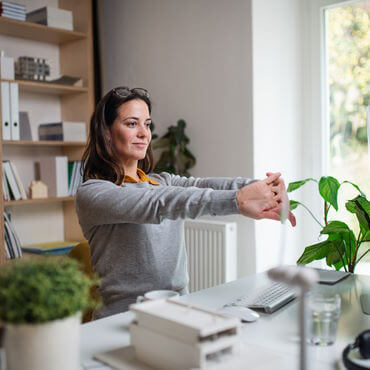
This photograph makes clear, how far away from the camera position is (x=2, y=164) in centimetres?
297

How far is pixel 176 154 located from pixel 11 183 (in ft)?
3.34

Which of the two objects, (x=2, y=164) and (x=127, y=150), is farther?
(x=2, y=164)

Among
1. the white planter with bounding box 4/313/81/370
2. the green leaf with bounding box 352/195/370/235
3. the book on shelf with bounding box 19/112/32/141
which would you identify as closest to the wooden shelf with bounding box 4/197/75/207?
the book on shelf with bounding box 19/112/32/141

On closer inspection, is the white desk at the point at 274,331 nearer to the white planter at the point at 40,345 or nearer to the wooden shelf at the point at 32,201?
the white planter at the point at 40,345

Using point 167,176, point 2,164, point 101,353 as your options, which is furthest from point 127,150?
point 2,164

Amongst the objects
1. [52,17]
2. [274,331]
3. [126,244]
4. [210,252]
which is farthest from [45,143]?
[274,331]

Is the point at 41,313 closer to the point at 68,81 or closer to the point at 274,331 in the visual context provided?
the point at 274,331

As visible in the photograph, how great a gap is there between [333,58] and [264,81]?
451 millimetres

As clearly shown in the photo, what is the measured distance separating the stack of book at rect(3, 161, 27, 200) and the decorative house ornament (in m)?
0.10

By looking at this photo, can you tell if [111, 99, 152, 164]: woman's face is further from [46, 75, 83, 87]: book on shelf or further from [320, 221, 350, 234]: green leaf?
[46, 75, 83, 87]: book on shelf

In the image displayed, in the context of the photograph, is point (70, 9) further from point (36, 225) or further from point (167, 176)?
point (167, 176)

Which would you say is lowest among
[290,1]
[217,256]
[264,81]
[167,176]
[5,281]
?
[217,256]

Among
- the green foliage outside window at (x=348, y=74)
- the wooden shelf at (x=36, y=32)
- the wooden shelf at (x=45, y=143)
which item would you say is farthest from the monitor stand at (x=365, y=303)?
the wooden shelf at (x=36, y=32)

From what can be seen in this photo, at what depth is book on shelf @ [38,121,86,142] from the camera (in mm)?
3262
